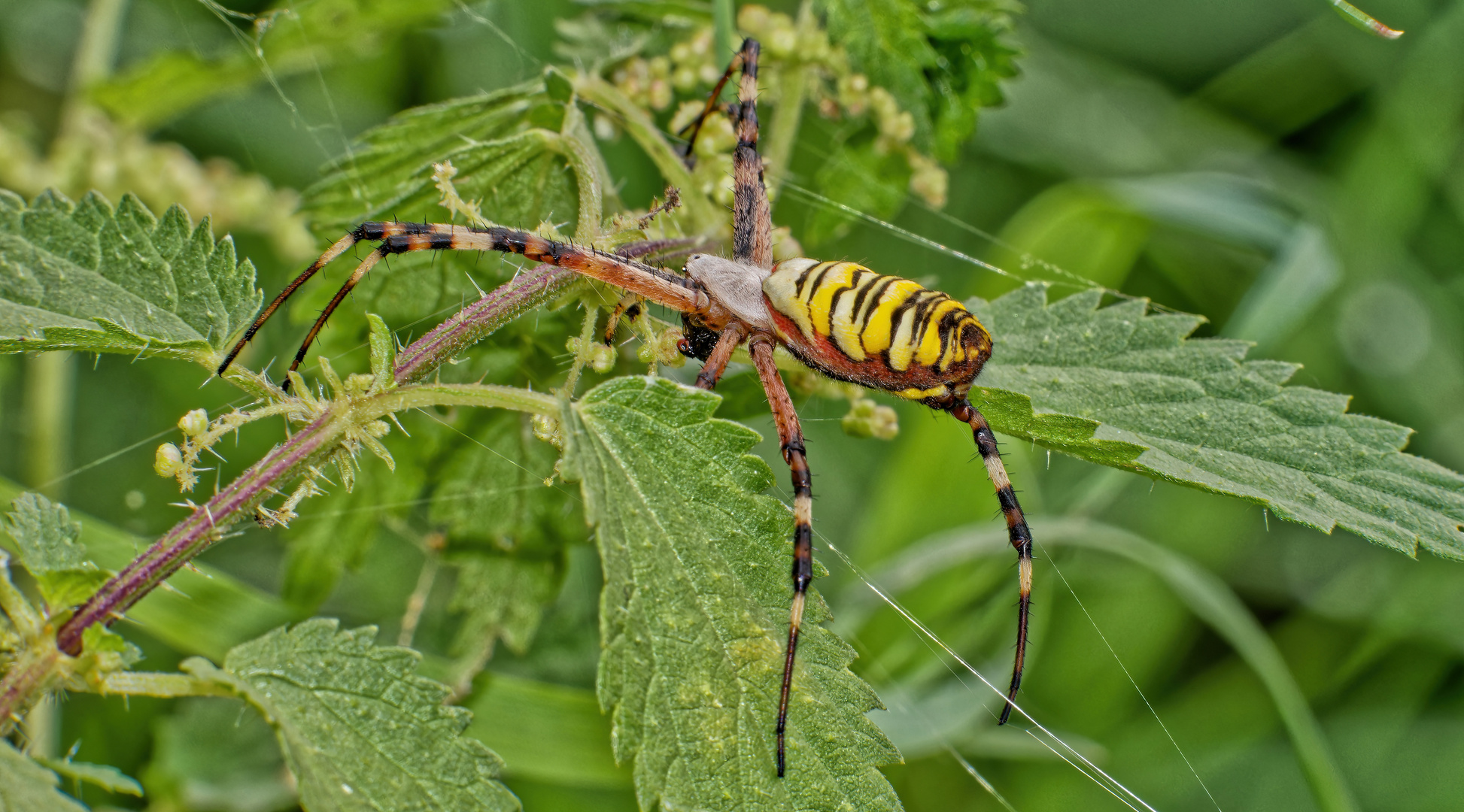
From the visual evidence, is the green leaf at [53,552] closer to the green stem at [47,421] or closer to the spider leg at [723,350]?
the spider leg at [723,350]

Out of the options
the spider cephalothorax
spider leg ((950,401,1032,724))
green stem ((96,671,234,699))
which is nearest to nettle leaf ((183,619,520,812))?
green stem ((96,671,234,699))

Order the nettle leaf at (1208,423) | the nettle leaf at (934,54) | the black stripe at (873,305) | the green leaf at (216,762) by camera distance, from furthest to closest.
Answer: the green leaf at (216,762) → the nettle leaf at (934,54) → the black stripe at (873,305) → the nettle leaf at (1208,423)

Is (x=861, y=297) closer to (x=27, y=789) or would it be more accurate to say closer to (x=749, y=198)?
(x=749, y=198)

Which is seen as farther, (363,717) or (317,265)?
(317,265)

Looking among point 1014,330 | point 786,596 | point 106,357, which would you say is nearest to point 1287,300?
point 1014,330

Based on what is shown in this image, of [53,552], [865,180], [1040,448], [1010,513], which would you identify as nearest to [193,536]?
[53,552]

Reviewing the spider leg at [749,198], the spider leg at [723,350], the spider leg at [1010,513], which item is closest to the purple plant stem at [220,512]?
the spider leg at [723,350]
